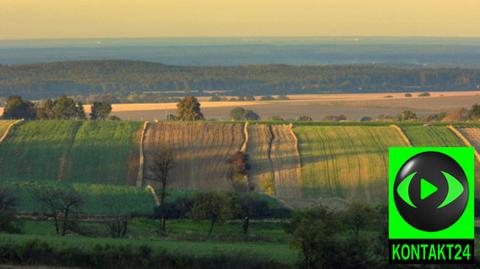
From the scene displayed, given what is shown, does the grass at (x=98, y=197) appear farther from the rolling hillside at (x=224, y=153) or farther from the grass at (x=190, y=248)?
the grass at (x=190, y=248)

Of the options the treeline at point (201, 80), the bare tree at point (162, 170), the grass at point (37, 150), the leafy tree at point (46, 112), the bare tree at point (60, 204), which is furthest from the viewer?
the treeline at point (201, 80)

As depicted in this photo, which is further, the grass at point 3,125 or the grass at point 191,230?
the grass at point 3,125

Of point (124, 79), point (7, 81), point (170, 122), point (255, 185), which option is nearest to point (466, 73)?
point (124, 79)

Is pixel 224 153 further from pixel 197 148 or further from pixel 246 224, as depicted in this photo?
pixel 246 224

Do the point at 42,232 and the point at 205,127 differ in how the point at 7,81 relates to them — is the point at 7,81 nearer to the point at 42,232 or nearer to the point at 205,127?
the point at 205,127

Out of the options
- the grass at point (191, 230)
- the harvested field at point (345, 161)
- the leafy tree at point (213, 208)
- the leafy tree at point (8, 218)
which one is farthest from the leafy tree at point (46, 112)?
the leafy tree at point (213, 208)

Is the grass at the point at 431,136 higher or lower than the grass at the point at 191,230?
higher
